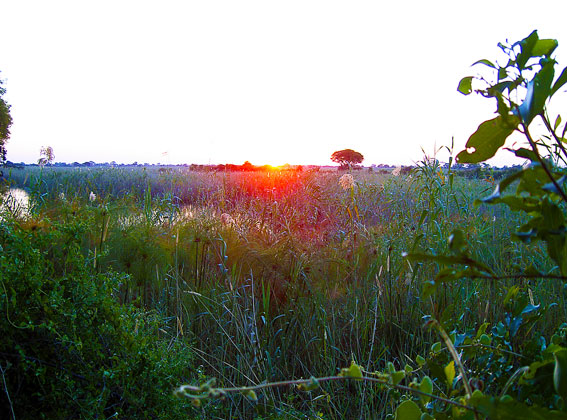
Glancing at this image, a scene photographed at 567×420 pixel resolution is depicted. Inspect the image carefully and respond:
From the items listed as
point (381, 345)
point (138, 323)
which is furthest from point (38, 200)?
point (381, 345)

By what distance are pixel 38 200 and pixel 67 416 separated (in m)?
3.60

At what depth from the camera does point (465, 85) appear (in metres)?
0.70

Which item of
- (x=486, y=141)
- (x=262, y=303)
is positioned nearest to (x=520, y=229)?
(x=486, y=141)

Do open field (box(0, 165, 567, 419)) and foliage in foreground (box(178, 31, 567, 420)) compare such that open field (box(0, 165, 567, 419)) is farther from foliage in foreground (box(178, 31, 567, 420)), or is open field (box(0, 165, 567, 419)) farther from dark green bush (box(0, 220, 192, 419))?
foliage in foreground (box(178, 31, 567, 420))

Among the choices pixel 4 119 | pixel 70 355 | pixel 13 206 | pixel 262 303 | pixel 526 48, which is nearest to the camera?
pixel 526 48

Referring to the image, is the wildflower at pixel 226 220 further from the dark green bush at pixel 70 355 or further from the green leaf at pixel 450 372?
the green leaf at pixel 450 372

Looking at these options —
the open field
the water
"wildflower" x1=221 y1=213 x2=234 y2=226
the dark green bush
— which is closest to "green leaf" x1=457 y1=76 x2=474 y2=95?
the open field

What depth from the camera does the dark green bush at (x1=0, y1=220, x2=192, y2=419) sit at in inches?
54.1

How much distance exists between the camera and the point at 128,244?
307 centimetres

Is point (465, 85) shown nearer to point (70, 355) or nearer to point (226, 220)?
point (70, 355)

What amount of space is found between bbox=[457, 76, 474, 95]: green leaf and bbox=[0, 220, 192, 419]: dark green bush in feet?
4.08

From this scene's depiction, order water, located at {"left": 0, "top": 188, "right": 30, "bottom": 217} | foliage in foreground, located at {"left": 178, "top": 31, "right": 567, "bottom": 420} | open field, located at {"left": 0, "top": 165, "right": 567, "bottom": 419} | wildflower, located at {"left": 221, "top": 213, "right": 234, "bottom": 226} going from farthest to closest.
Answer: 1. wildflower, located at {"left": 221, "top": 213, "right": 234, "bottom": 226}
2. water, located at {"left": 0, "top": 188, "right": 30, "bottom": 217}
3. open field, located at {"left": 0, "top": 165, "right": 567, "bottom": 419}
4. foliage in foreground, located at {"left": 178, "top": 31, "right": 567, "bottom": 420}

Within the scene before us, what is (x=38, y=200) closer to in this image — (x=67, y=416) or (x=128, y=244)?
(x=128, y=244)

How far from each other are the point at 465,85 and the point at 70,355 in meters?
1.41
